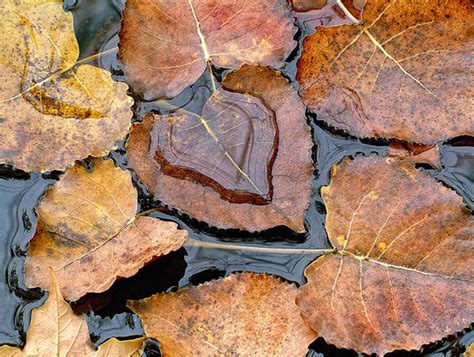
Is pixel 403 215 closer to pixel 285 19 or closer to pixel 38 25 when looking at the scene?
pixel 285 19

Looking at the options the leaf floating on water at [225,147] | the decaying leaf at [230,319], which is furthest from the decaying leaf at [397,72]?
the decaying leaf at [230,319]

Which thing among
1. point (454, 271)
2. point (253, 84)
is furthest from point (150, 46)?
point (454, 271)

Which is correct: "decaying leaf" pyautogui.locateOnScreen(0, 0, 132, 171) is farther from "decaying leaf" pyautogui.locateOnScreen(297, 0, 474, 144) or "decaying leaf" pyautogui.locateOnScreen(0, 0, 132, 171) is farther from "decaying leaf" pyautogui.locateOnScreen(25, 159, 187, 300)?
"decaying leaf" pyautogui.locateOnScreen(297, 0, 474, 144)

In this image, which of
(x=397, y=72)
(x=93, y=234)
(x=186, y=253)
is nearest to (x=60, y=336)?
(x=93, y=234)

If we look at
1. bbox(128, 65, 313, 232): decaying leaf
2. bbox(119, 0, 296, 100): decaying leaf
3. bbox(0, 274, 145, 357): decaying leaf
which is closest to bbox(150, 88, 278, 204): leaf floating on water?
bbox(128, 65, 313, 232): decaying leaf

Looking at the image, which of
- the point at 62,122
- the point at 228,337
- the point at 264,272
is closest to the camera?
the point at 228,337

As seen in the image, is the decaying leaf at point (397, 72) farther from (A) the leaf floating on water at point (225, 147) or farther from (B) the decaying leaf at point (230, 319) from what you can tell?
(B) the decaying leaf at point (230, 319)

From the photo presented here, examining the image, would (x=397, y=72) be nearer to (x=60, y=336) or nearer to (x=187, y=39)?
(x=187, y=39)
